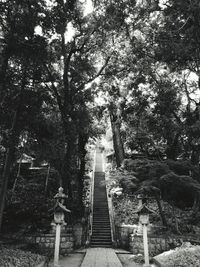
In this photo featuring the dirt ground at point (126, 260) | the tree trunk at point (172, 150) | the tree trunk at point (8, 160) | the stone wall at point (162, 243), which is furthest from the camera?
the tree trunk at point (172, 150)

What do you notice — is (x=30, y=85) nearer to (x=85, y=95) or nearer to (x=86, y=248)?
(x=85, y=95)

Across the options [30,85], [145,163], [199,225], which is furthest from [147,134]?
[30,85]

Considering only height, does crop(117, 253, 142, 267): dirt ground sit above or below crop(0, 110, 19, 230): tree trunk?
below

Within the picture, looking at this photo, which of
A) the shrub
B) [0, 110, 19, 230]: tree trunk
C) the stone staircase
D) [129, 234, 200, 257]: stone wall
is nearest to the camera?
the shrub

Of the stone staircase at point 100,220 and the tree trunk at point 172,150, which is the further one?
the tree trunk at point 172,150

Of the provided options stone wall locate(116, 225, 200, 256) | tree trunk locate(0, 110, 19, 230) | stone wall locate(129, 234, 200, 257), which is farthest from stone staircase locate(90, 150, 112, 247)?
tree trunk locate(0, 110, 19, 230)

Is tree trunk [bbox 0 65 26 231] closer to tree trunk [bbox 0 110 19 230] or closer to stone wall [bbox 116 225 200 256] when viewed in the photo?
tree trunk [bbox 0 110 19 230]

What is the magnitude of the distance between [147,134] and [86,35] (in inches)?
310

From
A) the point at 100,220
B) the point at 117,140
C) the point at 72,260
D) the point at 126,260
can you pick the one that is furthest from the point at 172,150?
the point at 72,260

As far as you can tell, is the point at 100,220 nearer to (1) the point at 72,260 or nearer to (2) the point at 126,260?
(2) the point at 126,260

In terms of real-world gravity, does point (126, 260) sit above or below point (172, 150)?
below

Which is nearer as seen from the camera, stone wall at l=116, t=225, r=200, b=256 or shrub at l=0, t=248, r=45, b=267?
shrub at l=0, t=248, r=45, b=267

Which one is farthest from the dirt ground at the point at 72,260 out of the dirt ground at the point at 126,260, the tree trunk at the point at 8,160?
the tree trunk at the point at 8,160

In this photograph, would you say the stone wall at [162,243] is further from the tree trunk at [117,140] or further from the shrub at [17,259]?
the tree trunk at [117,140]
